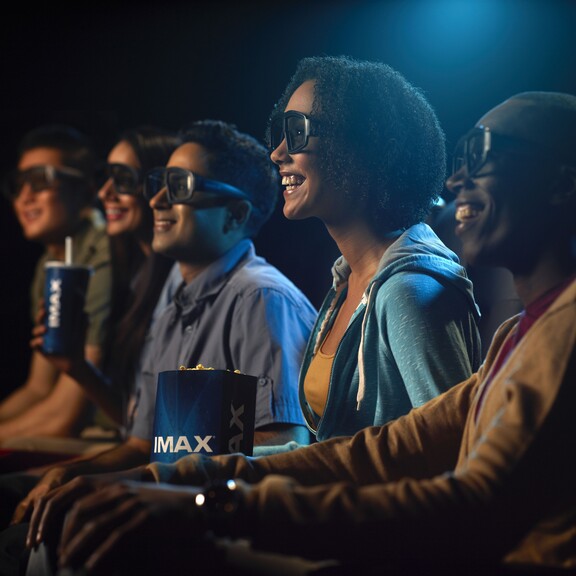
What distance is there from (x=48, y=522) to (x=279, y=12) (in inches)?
98.5

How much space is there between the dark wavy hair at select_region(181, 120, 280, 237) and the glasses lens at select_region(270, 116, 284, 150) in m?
0.72

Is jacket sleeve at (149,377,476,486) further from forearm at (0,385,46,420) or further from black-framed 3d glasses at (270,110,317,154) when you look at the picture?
forearm at (0,385,46,420)

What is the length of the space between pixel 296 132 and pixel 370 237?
1.09 feet

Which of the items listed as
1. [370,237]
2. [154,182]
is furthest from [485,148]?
[154,182]

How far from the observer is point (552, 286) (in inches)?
65.7

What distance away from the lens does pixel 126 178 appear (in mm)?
4039

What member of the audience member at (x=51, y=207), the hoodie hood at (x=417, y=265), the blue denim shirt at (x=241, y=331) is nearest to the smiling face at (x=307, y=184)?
the hoodie hood at (x=417, y=265)

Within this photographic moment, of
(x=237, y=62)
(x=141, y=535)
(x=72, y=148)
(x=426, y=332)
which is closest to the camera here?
(x=141, y=535)

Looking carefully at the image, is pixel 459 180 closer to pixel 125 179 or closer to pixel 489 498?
pixel 489 498

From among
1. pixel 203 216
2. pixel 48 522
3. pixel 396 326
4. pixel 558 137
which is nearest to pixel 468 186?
pixel 558 137

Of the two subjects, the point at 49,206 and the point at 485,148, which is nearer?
the point at 485,148

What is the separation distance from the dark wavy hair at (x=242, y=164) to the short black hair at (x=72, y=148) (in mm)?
1659

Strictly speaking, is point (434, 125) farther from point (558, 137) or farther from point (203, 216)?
point (203, 216)

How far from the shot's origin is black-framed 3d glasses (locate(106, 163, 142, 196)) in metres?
4.03
